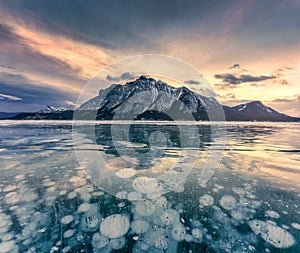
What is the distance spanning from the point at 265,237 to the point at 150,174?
6533mm

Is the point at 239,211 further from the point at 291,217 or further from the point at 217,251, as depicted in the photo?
the point at 217,251

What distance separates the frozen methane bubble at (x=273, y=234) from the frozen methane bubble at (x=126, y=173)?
665cm

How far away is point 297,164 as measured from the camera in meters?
13.0

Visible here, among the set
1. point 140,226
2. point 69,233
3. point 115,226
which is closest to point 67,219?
point 69,233

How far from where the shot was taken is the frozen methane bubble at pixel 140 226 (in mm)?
5534

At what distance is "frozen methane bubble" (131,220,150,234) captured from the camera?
5.53 m

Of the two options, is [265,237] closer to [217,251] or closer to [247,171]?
[217,251]

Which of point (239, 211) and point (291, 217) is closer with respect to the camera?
point (291, 217)

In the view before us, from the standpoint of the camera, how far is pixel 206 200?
7.42 metres

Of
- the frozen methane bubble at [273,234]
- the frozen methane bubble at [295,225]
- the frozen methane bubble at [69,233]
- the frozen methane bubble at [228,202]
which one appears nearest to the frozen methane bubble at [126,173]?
the frozen methane bubble at [69,233]

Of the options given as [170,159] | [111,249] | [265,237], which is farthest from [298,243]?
[170,159]

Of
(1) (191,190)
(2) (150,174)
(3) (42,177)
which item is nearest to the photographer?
(1) (191,190)

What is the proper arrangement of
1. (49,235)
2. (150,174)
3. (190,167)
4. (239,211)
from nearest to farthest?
(49,235) < (239,211) < (150,174) < (190,167)

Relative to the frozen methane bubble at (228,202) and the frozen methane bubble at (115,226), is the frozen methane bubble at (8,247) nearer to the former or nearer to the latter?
the frozen methane bubble at (115,226)
